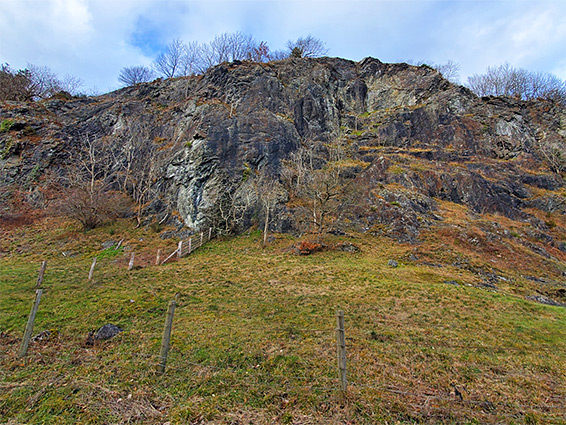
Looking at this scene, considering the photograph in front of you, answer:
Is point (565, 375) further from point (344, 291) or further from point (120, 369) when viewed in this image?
point (120, 369)

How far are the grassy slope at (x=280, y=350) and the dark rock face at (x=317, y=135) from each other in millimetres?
11452

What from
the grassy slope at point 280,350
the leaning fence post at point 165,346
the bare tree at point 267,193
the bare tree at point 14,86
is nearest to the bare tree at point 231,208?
the bare tree at point 267,193

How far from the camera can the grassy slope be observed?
4727 millimetres

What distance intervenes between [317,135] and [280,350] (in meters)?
37.2

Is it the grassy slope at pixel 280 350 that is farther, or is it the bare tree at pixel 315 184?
the bare tree at pixel 315 184

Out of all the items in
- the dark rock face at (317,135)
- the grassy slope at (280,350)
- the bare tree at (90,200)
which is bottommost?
the grassy slope at (280,350)

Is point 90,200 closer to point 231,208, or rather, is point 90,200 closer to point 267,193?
point 231,208

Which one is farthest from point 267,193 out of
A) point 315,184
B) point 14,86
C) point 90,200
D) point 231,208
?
point 14,86

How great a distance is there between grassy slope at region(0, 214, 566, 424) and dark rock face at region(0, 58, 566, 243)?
11.5m

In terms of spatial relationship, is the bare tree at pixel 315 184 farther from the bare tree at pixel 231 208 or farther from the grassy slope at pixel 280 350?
the grassy slope at pixel 280 350

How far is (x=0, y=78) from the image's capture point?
4412 centimetres

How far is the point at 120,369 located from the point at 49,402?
50.1 inches

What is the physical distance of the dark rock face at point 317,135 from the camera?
2783 centimetres

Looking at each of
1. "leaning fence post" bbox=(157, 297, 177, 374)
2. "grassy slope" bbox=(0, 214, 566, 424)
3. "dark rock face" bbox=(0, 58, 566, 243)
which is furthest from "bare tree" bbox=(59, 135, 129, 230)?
"leaning fence post" bbox=(157, 297, 177, 374)
